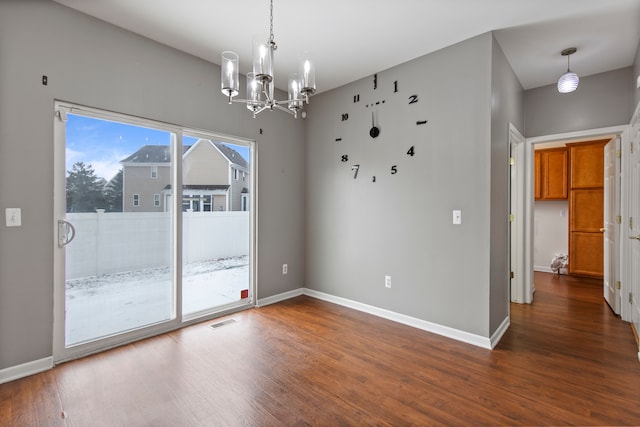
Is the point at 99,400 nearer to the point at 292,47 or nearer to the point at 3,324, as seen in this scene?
the point at 3,324

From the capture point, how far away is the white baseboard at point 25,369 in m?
2.14

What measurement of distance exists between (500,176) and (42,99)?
3.98 m

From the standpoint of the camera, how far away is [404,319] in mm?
3279

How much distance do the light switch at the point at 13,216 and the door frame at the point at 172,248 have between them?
0.65ft

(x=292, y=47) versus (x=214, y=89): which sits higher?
(x=292, y=47)

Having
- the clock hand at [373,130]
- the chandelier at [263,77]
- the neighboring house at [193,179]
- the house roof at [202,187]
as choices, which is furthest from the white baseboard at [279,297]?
the chandelier at [263,77]

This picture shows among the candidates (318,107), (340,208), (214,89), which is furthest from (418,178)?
(214,89)

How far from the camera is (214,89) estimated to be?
11.0ft

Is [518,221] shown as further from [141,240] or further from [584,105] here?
[141,240]

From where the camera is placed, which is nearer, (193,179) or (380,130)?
(193,179)

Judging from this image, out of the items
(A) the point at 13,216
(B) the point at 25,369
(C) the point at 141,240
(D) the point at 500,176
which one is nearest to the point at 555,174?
(D) the point at 500,176

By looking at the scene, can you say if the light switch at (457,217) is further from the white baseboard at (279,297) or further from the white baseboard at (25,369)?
the white baseboard at (25,369)

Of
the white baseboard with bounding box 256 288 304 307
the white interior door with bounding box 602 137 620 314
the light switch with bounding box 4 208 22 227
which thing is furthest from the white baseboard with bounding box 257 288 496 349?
the light switch with bounding box 4 208 22 227

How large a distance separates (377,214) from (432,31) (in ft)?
6.14
